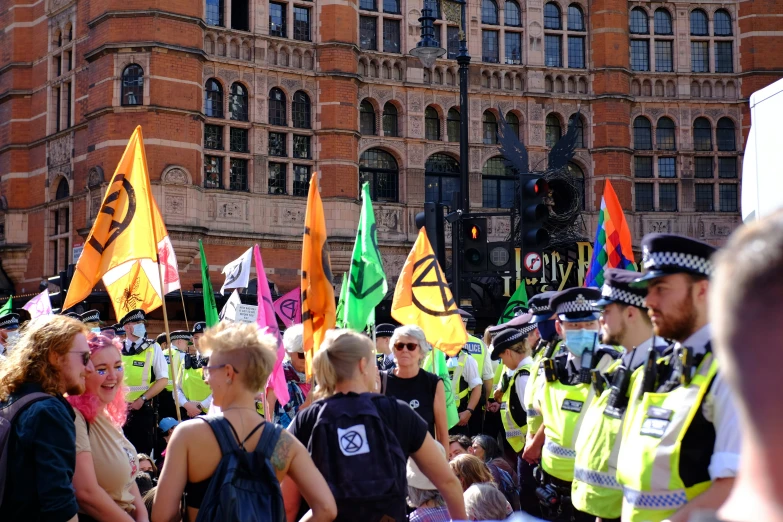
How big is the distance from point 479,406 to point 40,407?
819cm

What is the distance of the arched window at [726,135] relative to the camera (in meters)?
29.6

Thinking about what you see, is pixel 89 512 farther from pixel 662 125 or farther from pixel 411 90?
pixel 662 125

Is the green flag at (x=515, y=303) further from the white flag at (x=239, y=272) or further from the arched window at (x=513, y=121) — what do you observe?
the arched window at (x=513, y=121)

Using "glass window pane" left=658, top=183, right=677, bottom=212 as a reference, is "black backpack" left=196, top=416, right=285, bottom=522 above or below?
below

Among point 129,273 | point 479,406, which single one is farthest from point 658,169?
point 129,273

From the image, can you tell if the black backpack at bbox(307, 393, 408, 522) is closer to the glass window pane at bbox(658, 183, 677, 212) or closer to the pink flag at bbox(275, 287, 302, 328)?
the pink flag at bbox(275, 287, 302, 328)

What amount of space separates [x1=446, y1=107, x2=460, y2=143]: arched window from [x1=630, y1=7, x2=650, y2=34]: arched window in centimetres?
639

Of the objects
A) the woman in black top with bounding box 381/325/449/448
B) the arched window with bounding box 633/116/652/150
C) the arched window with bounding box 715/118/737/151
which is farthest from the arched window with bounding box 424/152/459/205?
the woman in black top with bounding box 381/325/449/448

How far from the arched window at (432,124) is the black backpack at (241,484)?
23.9m

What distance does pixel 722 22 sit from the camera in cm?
2962

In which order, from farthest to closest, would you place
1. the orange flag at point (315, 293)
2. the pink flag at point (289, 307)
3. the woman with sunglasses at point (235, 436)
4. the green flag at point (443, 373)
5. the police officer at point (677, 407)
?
the pink flag at point (289, 307), the green flag at point (443, 373), the orange flag at point (315, 293), the woman with sunglasses at point (235, 436), the police officer at point (677, 407)

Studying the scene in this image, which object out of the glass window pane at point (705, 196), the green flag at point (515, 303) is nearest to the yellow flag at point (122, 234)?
the green flag at point (515, 303)

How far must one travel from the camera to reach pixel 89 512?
161 inches

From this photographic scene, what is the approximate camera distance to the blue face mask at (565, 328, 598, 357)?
5676mm
